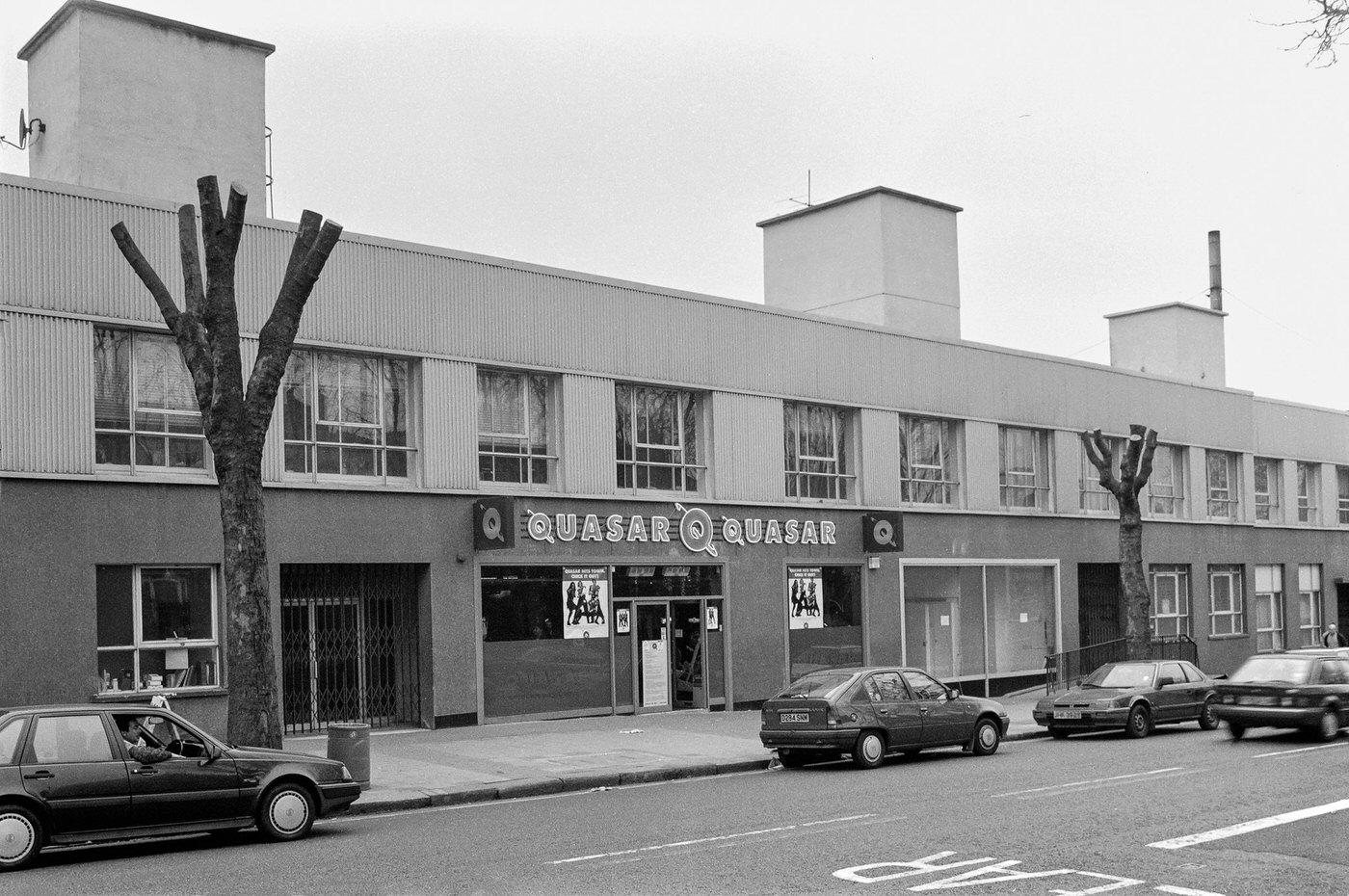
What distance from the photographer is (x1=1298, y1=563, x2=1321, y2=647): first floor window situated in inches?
1737

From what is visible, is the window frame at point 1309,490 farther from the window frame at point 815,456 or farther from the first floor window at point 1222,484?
the window frame at point 815,456

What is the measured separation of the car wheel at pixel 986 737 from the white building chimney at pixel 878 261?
564 inches

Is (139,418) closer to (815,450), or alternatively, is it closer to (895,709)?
(895,709)

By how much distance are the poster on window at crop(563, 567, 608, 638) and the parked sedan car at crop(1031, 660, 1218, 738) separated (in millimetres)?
7599

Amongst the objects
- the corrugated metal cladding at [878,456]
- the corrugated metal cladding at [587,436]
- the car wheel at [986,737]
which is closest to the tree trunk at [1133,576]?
the corrugated metal cladding at [878,456]

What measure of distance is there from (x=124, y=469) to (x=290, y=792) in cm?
814

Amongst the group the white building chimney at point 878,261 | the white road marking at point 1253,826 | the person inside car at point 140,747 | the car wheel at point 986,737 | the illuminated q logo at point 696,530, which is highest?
the white building chimney at point 878,261

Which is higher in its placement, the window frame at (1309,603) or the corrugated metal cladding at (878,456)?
the corrugated metal cladding at (878,456)

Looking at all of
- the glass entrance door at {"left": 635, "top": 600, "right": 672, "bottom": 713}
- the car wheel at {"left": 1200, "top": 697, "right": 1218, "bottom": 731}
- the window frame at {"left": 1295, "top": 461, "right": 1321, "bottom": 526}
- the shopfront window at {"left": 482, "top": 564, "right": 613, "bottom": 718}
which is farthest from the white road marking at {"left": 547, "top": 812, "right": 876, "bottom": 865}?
the window frame at {"left": 1295, "top": 461, "right": 1321, "bottom": 526}

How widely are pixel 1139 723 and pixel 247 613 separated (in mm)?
14721

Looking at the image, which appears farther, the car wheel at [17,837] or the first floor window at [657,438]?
the first floor window at [657,438]

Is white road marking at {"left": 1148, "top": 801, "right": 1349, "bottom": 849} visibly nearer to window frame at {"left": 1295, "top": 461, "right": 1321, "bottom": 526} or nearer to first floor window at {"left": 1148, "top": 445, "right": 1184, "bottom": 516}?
first floor window at {"left": 1148, "top": 445, "right": 1184, "bottom": 516}

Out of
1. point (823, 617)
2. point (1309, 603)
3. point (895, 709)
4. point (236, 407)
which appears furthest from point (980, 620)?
point (236, 407)

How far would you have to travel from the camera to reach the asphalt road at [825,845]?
1051cm
